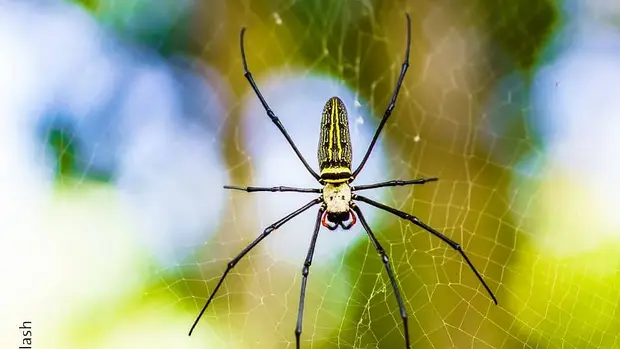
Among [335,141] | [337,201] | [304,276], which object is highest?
[335,141]

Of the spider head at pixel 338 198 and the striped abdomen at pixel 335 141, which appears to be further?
the spider head at pixel 338 198

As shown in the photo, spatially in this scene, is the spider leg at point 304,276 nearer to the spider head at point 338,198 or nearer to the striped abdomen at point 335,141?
the spider head at point 338,198

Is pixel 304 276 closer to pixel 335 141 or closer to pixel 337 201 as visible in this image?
pixel 337 201

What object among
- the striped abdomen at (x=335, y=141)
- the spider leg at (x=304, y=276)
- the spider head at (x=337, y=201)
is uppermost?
the striped abdomen at (x=335, y=141)

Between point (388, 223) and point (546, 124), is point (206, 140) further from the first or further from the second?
point (546, 124)

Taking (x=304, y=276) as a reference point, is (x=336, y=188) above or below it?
above

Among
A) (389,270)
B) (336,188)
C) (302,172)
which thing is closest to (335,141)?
(336,188)

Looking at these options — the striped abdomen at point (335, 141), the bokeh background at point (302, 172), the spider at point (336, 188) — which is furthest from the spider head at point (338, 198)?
the bokeh background at point (302, 172)
